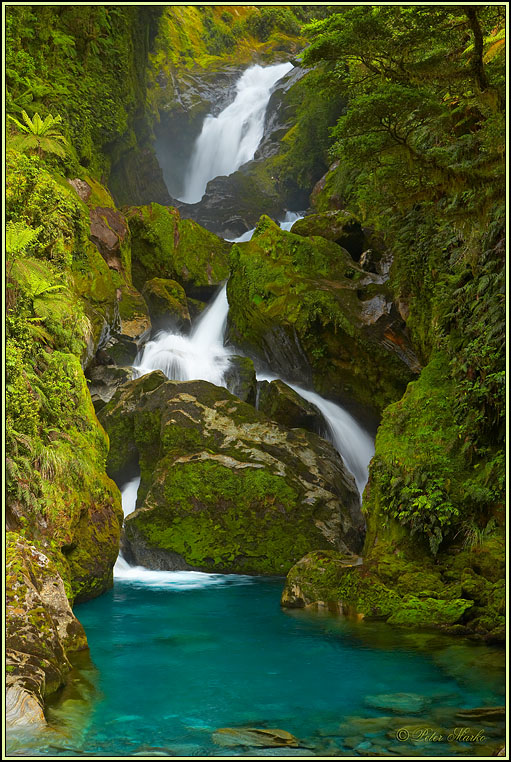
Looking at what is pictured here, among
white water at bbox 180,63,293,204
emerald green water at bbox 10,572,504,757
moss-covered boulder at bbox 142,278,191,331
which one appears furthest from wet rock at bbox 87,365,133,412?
white water at bbox 180,63,293,204

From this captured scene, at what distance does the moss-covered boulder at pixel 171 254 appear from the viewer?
69.8 ft

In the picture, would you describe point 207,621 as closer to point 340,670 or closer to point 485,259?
point 340,670

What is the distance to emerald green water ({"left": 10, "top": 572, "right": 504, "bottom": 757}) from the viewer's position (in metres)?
5.03

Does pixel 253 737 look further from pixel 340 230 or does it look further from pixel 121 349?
pixel 340 230

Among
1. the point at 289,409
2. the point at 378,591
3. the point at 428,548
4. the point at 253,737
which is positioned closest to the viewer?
the point at 253,737

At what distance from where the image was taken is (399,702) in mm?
5883

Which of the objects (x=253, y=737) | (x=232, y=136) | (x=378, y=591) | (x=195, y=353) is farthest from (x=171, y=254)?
(x=232, y=136)

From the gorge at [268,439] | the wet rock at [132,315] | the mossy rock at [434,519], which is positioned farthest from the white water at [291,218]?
the mossy rock at [434,519]

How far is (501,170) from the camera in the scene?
24.9 feet

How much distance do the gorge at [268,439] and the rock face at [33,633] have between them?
30 mm

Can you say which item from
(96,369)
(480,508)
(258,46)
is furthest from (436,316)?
(258,46)

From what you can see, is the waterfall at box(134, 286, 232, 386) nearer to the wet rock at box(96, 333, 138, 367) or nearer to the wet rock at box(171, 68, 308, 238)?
the wet rock at box(96, 333, 138, 367)

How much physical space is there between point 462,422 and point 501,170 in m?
3.82

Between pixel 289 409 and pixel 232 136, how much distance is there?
28.2 meters
